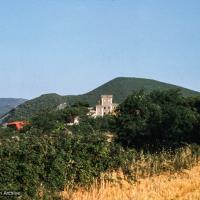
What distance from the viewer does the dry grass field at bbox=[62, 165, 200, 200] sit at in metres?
10.9

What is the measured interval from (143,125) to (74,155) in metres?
43.5

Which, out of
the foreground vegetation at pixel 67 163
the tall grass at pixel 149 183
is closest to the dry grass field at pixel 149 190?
the tall grass at pixel 149 183

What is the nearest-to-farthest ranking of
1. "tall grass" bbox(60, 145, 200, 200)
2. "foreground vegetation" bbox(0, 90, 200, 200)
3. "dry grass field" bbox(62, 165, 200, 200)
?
→ "dry grass field" bbox(62, 165, 200, 200) → "tall grass" bbox(60, 145, 200, 200) → "foreground vegetation" bbox(0, 90, 200, 200)

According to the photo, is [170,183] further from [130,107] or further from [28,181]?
[130,107]

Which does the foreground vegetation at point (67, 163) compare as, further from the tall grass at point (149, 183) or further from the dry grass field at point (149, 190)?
the dry grass field at point (149, 190)

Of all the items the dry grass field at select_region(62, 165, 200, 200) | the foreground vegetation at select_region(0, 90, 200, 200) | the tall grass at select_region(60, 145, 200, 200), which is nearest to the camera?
the dry grass field at select_region(62, 165, 200, 200)

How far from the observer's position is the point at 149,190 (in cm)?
1161

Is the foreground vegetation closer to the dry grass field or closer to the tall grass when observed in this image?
the tall grass

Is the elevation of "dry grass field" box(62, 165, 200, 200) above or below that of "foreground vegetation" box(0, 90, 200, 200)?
below

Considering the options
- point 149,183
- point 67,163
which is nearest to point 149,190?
point 149,183

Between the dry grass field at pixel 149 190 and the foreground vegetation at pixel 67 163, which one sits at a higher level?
the foreground vegetation at pixel 67 163

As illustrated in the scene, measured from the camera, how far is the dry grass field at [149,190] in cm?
1093

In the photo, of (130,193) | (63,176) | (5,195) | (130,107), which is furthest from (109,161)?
(130,107)

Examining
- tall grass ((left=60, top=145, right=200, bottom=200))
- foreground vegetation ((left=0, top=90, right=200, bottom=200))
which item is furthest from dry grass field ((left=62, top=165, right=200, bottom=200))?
foreground vegetation ((left=0, top=90, right=200, bottom=200))
